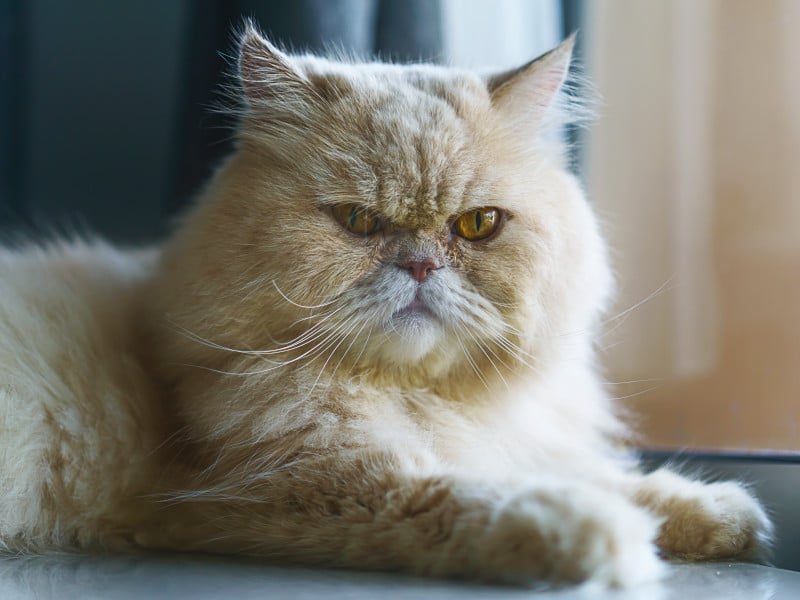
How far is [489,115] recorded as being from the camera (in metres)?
→ 1.44

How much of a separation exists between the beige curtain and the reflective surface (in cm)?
44

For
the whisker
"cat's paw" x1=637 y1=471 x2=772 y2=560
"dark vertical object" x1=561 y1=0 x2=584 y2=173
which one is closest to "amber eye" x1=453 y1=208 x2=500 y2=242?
the whisker

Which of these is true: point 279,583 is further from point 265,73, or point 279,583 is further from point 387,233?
point 265,73

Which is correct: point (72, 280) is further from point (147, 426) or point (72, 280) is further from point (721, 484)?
point (721, 484)

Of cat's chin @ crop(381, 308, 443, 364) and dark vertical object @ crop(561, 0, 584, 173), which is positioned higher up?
dark vertical object @ crop(561, 0, 584, 173)

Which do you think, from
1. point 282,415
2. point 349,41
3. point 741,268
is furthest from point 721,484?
point 349,41

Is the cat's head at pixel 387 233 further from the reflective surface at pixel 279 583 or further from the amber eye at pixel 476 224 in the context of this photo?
the reflective surface at pixel 279 583

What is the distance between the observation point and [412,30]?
221cm

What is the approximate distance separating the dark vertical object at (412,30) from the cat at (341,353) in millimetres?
703

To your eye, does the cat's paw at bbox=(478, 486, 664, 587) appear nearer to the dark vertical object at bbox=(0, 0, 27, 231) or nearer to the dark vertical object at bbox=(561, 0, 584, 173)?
the dark vertical object at bbox=(561, 0, 584, 173)

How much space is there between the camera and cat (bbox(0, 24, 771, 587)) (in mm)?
1244

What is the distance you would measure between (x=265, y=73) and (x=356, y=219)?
0.35m

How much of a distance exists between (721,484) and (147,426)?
1.03 m

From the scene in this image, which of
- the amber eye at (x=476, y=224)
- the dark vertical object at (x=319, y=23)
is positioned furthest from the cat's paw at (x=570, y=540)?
the dark vertical object at (x=319, y=23)
